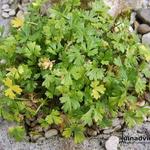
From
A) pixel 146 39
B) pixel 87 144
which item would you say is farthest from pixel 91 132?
pixel 146 39

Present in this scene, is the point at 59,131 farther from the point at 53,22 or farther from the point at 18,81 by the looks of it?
the point at 53,22

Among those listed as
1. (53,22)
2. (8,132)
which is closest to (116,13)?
(53,22)

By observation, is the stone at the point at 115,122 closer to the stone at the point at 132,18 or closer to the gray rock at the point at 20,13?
the stone at the point at 132,18

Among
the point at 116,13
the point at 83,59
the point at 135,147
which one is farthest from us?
the point at 116,13

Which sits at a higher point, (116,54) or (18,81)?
(116,54)

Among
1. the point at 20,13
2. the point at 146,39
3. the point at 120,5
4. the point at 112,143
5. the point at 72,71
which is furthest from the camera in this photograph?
the point at 20,13

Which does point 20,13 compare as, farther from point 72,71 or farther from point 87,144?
point 87,144

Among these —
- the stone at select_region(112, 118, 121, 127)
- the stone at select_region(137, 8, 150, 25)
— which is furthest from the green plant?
the stone at select_region(137, 8, 150, 25)
